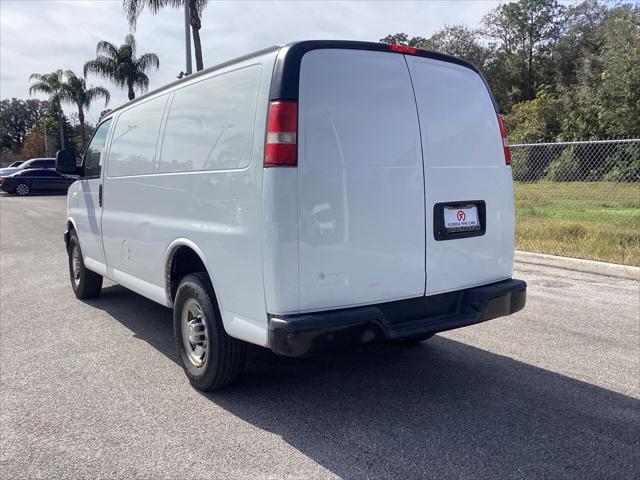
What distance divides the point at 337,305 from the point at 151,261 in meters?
1.94

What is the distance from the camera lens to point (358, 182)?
10.6ft

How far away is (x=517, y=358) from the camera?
4.55m

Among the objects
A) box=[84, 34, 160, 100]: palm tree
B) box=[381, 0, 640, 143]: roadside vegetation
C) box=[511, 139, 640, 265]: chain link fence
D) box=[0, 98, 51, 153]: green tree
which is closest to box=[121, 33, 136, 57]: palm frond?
box=[84, 34, 160, 100]: palm tree

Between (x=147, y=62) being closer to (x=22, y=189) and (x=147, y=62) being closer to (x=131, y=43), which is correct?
(x=131, y=43)

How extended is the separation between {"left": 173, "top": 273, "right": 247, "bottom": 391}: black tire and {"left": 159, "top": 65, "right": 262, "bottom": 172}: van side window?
80 cm

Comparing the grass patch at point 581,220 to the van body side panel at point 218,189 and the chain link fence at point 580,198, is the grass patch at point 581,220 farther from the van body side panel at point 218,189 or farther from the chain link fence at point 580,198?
the van body side panel at point 218,189

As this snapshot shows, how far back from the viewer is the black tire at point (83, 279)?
6523 millimetres

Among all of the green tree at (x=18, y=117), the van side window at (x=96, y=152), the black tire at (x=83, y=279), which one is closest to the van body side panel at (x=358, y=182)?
the van side window at (x=96, y=152)

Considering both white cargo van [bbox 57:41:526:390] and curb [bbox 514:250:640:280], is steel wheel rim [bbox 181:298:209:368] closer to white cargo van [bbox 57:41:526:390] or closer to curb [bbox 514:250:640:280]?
white cargo van [bbox 57:41:526:390]

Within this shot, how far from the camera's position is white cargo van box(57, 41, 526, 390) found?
311cm

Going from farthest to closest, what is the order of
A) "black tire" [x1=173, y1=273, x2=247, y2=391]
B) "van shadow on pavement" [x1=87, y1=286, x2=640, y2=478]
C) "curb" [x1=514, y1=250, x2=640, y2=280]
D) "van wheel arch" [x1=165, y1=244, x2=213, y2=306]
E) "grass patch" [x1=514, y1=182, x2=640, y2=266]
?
"grass patch" [x1=514, y1=182, x2=640, y2=266] → "curb" [x1=514, y1=250, x2=640, y2=280] → "van wheel arch" [x1=165, y1=244, x2=213, y2=306] → "black tire" [x1=173, y1=273, x2=247, y2=391] → "van shadow on pavement" [x1=87, y1=286, x2=640, y2=478]

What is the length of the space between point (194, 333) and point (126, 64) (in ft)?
121

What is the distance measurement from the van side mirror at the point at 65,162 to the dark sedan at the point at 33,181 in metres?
23.3

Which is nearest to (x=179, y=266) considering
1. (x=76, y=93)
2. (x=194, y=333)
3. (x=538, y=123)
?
(x=194, y=333)
